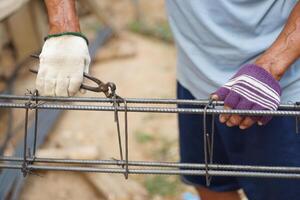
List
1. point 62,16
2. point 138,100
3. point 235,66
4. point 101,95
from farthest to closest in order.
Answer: point 101,95 < point 235,66 < point 62,16 < point 138,100

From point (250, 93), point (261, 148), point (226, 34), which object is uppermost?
point (226, 34)

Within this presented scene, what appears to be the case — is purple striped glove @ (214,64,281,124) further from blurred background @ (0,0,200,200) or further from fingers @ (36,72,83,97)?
blurred background @ (0,0,200,200)

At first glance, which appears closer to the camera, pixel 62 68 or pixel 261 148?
pixel 62 68

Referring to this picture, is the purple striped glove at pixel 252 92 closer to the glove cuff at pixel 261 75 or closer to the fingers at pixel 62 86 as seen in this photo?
the glove cuff at pixel 261 75

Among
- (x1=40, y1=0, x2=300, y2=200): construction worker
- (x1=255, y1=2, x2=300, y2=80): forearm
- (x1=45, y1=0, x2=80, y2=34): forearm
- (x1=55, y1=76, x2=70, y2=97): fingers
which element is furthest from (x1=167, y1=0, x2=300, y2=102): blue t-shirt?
(x1=55, y1=76, x2=70, y2=97): fingers

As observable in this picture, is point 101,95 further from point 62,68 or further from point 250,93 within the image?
point 250,93

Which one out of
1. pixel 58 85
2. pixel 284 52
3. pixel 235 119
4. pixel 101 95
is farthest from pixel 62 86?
pixel 101 95

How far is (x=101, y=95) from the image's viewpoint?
10.4 ft

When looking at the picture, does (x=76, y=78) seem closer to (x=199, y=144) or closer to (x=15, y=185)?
(x=199, y=144)

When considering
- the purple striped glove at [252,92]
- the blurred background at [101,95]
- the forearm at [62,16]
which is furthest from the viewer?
the blurred background at [101,95]

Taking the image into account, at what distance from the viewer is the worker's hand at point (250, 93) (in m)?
1.08

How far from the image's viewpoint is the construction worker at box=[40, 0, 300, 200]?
1128 mm

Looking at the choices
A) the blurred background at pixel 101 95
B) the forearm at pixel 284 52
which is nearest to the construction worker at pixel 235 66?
the forearm at pixel 284 52

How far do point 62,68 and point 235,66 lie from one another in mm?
443
